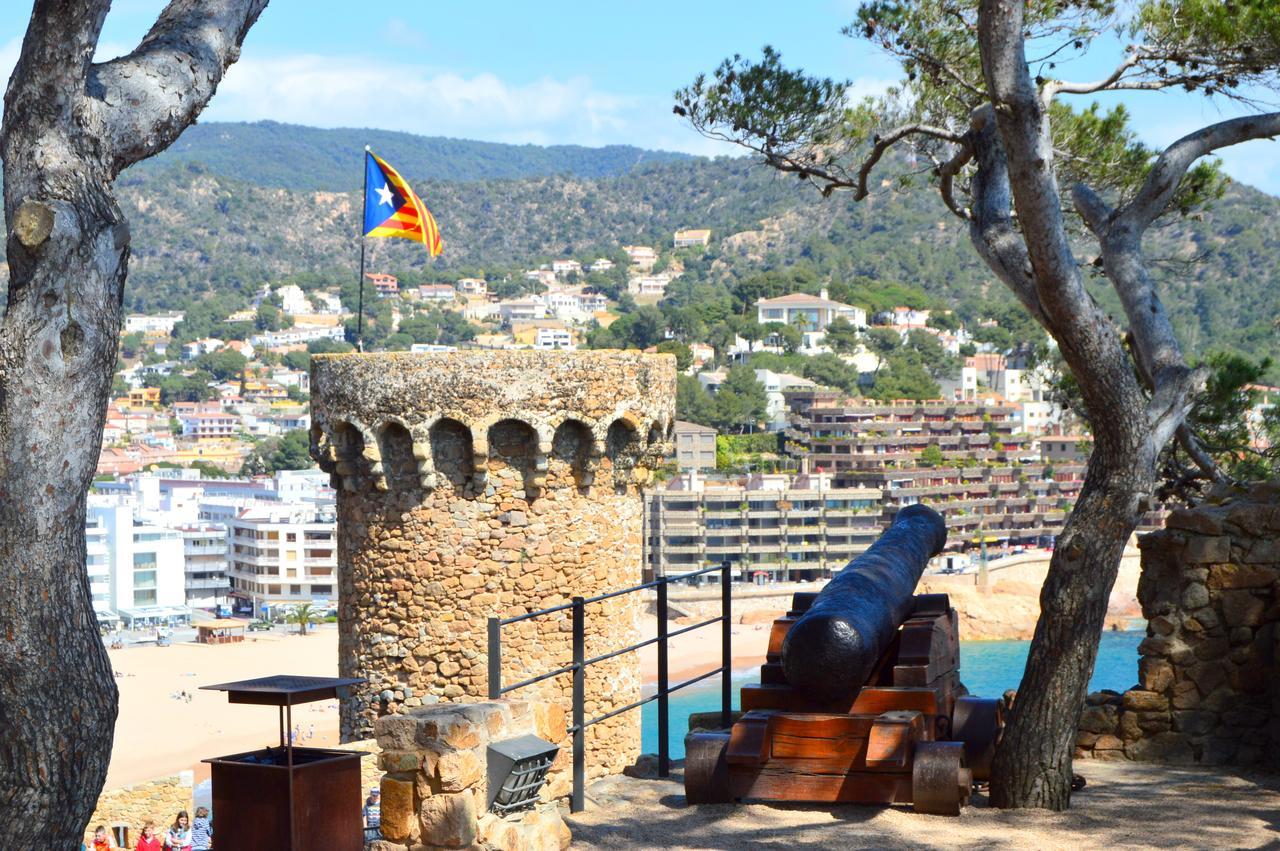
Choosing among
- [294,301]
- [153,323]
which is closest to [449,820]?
[294,301]

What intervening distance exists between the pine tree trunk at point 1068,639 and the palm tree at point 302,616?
51734 millimetres

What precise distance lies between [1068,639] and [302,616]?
170 ft

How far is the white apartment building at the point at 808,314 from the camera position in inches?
4702

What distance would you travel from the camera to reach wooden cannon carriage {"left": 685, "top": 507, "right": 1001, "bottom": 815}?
5.25 metres

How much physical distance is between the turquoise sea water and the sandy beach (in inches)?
334

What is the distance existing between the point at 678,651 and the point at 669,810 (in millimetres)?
46043

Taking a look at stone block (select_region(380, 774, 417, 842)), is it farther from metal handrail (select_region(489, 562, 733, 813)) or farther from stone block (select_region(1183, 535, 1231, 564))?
stone block (select_region(1183, 535, 1231, 564))

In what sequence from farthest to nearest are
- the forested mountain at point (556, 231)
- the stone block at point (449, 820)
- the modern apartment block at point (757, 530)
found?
the forested mountain at point (556, 231) < the modern apartment block at point (757, 530) < the stone block at point (449, 820)

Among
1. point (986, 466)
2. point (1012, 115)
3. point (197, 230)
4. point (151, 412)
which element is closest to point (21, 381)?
point (1012, 115)

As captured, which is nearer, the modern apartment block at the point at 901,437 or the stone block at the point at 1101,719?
the stone block at the point at 1101,719

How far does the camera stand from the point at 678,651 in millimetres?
51250

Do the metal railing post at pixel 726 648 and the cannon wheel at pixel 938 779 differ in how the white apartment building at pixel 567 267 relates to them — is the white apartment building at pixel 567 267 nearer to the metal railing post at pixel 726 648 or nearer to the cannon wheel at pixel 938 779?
the metal railing post at pixel 726 648

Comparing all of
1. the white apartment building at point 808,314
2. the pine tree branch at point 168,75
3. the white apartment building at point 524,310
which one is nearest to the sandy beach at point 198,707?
the pine tree branch at point 168,75

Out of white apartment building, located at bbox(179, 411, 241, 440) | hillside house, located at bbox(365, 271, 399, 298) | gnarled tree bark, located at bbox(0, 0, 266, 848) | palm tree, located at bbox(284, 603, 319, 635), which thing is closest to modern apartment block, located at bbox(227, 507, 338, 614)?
palm tree, located at bbox(284, 603, 319, 635)
